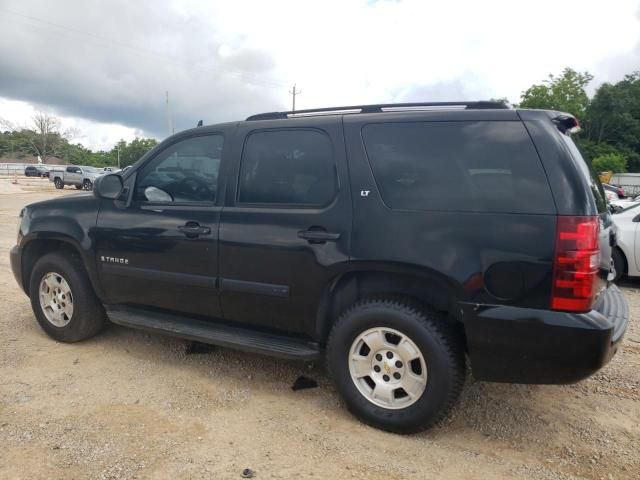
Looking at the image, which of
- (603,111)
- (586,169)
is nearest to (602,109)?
(603,111)

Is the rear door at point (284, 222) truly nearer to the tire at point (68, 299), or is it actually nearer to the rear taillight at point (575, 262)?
the rear taillight at point (575, 262)

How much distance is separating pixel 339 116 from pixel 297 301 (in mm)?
1251

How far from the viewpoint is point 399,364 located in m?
2.78

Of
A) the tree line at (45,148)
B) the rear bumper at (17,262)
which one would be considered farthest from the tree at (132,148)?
the rear bumper at (17,262)

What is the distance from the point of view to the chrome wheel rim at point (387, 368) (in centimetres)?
273

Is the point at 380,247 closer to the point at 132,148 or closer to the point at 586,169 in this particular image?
the point at 586,169

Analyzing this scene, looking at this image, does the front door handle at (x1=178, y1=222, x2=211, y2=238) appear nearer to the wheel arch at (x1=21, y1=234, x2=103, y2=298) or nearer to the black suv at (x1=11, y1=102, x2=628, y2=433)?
the black suv at (x1=11, y1=102, x2=628, y2=433)

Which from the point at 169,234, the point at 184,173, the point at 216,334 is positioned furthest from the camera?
the point at 184,173

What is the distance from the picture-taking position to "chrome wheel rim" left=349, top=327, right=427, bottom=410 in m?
2.73

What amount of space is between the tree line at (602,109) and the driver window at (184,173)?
56.4 metres

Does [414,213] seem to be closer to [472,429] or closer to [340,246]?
[340,246]

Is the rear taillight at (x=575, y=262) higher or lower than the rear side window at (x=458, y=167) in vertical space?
lower

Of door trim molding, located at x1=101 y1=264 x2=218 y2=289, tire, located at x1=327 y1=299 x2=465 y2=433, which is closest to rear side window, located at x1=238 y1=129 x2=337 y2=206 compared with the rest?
door trim molding, located at x1=101 y1=264 x2=218 y2=289

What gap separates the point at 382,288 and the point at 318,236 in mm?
512
